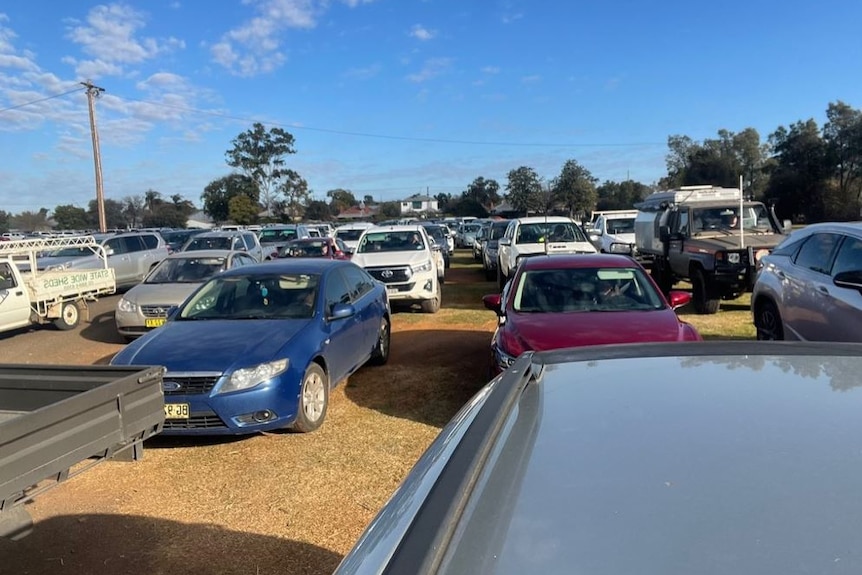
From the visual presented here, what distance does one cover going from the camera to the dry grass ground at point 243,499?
12.3 feet

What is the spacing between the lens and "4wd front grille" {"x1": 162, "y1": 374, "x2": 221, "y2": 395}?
16.9 feet

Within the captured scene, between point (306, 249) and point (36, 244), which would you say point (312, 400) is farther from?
point (306, 249)

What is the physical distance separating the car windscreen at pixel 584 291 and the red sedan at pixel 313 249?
10.7m

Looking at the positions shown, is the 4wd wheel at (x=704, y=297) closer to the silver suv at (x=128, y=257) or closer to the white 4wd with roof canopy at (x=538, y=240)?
the white 4wd with roof canopy at (x=538, y=240)

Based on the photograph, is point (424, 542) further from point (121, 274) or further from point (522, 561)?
point (121, 274)

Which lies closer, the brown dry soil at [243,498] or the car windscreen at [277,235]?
the brown dry soil at [243,498]

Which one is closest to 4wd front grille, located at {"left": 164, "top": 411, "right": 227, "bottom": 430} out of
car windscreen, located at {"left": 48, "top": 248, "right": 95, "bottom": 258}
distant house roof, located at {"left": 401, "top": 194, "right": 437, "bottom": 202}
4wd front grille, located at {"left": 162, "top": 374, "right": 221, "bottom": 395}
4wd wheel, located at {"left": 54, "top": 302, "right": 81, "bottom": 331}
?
4wd front grille, located at {"left": 162, "top": 374, "right": 221, "bottom": 395}

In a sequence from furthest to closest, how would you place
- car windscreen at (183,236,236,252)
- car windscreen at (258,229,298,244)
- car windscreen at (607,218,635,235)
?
car windscreen at (258,229,298,244) < car windscreen at (607,218,635,235) < car windscreen at (183,236,236,252)

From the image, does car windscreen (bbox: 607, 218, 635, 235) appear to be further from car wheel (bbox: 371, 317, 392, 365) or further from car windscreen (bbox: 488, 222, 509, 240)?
car wheel (bbox: 371, 317, 392, 365)

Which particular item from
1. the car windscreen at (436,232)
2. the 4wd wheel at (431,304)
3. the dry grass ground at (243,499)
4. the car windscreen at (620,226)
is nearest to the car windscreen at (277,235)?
the car windscreen at (436,232)

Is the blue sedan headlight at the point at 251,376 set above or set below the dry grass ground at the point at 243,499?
above

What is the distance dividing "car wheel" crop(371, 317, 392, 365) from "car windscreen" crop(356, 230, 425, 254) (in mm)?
5483

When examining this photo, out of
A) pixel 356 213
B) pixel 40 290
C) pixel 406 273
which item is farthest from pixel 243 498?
pixel 356 213

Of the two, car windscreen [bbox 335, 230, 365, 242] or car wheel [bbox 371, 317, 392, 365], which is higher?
car windscreen [bbox 335, 230, 365, 242]
